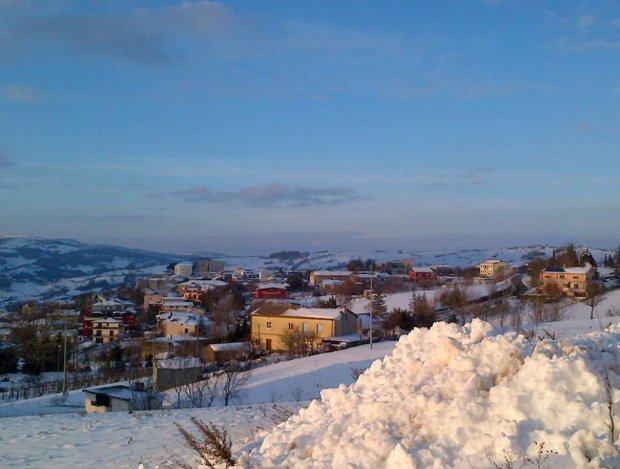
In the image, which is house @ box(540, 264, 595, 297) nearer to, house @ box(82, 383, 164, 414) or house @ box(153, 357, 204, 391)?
house @ box(153, 357, 204, 391)

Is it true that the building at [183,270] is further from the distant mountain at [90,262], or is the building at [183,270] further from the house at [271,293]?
the house at [271,293]

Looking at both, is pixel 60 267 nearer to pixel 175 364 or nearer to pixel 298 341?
pixel 298 341

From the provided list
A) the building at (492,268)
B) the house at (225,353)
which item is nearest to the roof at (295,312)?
the house at (225,353)

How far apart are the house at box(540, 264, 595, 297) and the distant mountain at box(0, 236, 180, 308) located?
58.1m

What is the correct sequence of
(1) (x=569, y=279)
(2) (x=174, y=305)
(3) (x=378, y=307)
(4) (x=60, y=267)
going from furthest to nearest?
1. (4) (x=60, y=267)
2. (2) (x=174, y=305)
3. (1) (x=569, y=279)
4. (3) (x=378, y=307)

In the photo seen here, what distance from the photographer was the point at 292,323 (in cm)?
3272

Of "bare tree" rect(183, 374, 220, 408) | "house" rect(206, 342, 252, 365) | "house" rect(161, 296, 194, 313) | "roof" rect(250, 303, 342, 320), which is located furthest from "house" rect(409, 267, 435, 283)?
"bare tree" rect(183, 374, 220, 408)

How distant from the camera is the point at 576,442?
10.9 feet

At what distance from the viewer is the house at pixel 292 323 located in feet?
105

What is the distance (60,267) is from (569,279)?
98.7 meters

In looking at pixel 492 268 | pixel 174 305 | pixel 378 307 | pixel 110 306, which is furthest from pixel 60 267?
pixel 378 307

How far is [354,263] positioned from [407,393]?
296 ft

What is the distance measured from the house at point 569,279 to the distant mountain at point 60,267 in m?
58.1

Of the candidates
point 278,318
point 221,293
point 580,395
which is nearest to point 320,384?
point 580,395
